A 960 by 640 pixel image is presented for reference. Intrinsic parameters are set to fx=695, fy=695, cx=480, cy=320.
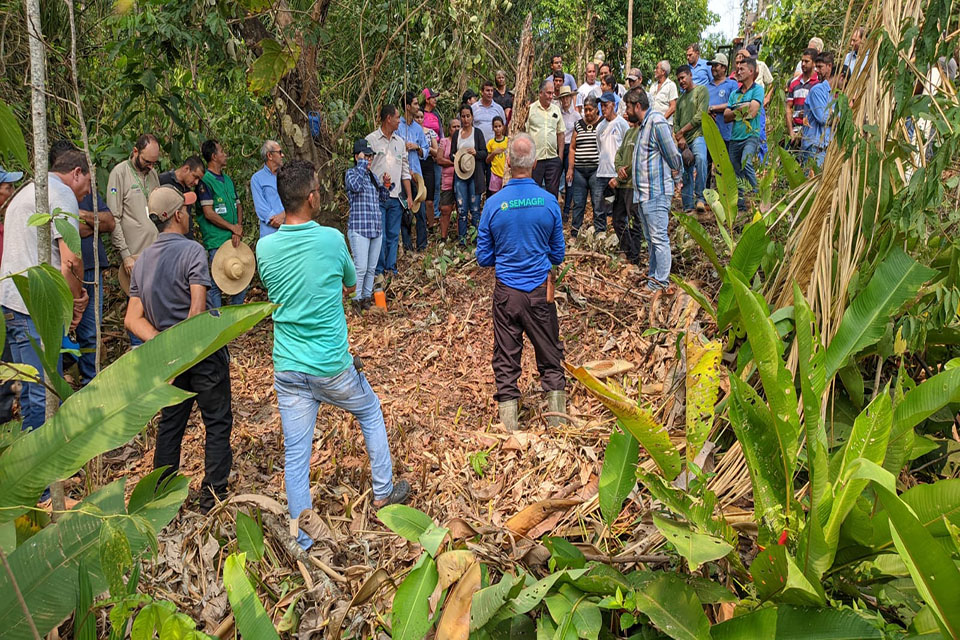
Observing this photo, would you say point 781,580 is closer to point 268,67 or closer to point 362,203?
point 268,67

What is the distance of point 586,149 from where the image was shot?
792cm

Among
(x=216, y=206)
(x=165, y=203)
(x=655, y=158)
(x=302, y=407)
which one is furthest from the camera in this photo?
(x=216, y=206)

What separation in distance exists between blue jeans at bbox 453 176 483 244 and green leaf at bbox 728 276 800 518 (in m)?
6.19

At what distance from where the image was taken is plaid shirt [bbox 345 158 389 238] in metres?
7.10

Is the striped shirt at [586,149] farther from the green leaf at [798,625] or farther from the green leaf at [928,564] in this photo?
the green leaf at [928,564]

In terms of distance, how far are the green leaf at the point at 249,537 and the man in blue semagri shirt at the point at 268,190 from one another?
3.64 metres

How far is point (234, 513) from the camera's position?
406 cm

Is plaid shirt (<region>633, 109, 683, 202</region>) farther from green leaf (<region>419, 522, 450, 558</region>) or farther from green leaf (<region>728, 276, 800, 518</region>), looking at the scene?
green leaf (<region>419, 522, 450, 558</region>)

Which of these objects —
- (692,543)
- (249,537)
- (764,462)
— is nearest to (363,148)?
(249,537)

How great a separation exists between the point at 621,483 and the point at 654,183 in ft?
13.1

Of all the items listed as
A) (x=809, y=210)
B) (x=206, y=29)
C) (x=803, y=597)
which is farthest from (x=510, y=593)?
(x=206, y=29)

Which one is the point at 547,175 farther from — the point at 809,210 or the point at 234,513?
the point at 234,513

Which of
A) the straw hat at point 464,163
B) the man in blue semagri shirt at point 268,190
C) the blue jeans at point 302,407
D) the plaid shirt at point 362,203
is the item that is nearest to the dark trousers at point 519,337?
the blue jeans at point 302,407

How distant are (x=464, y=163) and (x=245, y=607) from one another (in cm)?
665
